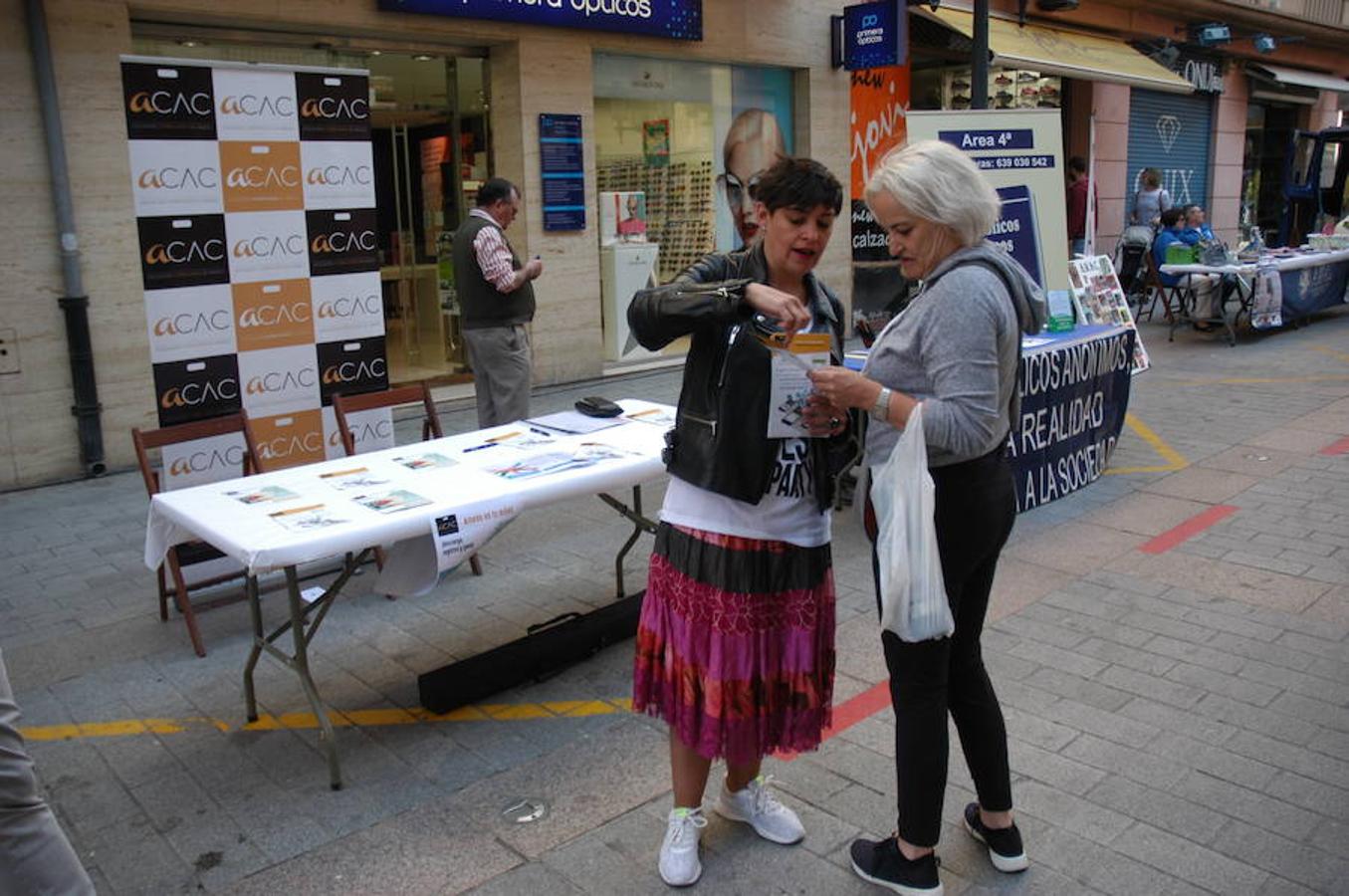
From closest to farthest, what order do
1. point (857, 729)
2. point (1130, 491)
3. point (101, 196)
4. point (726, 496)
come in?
point (726, 496), point (857, 729), point (1130, 491), point (101, 196)

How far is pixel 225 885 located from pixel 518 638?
168 centimetres

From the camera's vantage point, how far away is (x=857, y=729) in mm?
3752

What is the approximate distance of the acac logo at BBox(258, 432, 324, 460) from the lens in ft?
17.9

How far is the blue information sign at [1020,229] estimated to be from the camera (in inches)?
263

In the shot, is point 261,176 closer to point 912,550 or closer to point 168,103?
point 168,103

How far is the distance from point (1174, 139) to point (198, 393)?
18016 mm

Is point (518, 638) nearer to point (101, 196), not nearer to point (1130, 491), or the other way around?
point (1130, 491)

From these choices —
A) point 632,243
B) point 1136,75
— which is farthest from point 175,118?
point 1136,75

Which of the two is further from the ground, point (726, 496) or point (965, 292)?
point (965, 292)

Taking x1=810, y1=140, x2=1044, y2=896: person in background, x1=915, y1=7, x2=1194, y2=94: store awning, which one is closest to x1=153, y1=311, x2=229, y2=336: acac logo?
x1=810, y1=140, x2=1044, y2=896: person in background

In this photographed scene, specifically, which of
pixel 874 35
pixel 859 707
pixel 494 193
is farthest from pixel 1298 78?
pixel 859 707

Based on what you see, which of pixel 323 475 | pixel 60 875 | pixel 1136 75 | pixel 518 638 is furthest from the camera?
pixel 1136 75

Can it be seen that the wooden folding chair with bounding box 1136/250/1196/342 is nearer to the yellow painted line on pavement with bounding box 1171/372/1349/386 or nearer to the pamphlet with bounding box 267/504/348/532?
the yellow painted line on pavement with bounding box 1171/372/1349/386

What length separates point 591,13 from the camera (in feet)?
32.3
